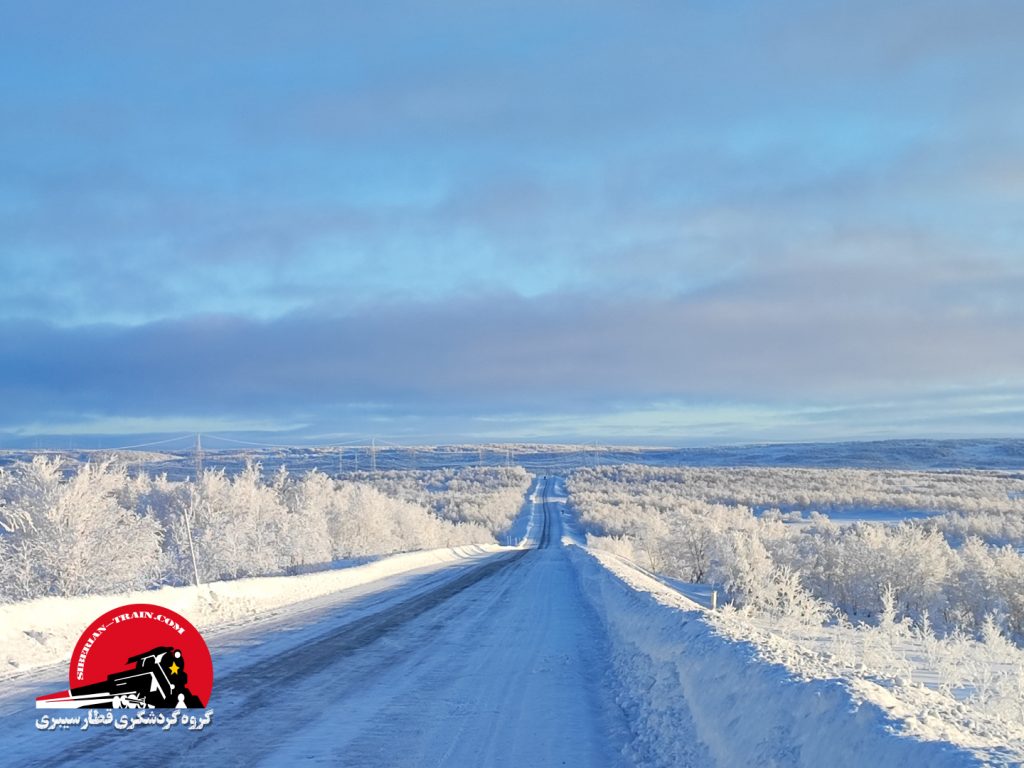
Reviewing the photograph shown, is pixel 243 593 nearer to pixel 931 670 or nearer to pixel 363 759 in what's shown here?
pixel 363 759

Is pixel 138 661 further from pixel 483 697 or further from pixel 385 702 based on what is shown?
pixel 483 697

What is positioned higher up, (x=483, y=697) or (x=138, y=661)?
(x=138, y=661)

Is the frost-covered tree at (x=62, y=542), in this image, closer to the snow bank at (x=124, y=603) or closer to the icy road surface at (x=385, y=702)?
the snow bank at (x=124, y=603)

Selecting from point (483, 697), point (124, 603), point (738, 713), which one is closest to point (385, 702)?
point (483, 697)

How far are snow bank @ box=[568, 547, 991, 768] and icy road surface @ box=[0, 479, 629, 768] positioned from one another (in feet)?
1.56

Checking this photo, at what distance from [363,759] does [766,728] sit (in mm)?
3461

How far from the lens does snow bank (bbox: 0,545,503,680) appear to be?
37.4 feet

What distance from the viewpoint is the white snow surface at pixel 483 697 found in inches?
228

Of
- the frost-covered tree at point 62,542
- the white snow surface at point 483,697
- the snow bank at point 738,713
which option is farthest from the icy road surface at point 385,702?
the frost-covered tree at point 62,542

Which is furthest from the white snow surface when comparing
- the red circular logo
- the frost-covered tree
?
the frost-covered tree

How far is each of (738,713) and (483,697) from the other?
3.71m

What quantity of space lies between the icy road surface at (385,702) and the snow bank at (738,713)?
475mm

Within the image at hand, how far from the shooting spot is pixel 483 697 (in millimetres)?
9391

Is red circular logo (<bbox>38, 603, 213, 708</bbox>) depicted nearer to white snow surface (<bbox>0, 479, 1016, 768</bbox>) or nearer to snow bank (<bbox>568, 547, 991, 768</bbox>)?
white snow surface (<bbox>0, 479, 1016, 768</bbox>)
